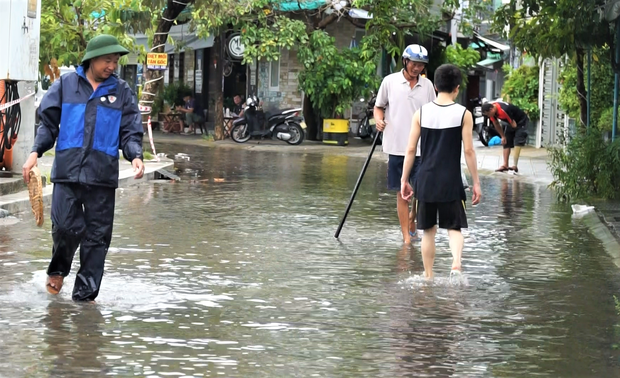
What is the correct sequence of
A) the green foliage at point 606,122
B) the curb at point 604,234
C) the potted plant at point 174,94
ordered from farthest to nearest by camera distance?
the potted plant at point 174,94 → the green foliage at point 606,122 → the curb at point 604,234

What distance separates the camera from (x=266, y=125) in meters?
33.9

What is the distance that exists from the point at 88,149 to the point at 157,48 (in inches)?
696

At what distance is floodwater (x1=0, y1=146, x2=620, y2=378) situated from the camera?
6551 mm

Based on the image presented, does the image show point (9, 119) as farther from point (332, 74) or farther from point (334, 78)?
point (332, 74)

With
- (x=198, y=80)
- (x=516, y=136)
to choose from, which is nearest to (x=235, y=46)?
(x=198, y=80)

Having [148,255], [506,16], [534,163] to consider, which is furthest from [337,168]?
[148,255]

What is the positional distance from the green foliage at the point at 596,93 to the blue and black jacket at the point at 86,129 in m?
13.6

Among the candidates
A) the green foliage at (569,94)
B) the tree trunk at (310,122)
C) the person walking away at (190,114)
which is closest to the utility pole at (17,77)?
the green foliage at (569,94)

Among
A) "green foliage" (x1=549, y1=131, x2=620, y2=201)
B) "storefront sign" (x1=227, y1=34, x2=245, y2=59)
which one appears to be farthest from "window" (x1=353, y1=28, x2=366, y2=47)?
"green foliage" (x1=549, y1=131, x2=620, y2=201)

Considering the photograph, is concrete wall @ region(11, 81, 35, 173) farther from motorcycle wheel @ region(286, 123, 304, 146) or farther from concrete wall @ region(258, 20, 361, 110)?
concrete wall @ region(258, 20, 361, 110)

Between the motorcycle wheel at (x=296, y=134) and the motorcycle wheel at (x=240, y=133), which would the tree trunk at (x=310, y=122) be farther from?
the motorcycle wheel at (x=240, y=133)

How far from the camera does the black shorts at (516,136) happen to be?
74.3ft

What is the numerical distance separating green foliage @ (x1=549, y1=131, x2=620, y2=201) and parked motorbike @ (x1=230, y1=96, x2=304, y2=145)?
1629 cm

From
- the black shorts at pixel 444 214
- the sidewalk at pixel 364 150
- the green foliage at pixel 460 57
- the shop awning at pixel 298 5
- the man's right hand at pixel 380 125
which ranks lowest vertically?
the sidewalk at pixel 364 150
